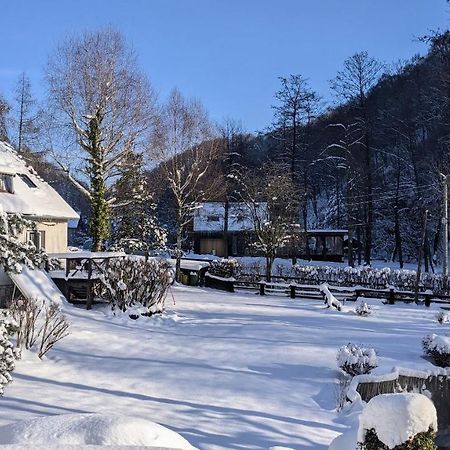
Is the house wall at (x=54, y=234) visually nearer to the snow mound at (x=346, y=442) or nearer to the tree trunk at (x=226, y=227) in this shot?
the snow mound at (x=346, y=442)

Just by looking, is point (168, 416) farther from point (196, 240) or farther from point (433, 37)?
point (196, 240)

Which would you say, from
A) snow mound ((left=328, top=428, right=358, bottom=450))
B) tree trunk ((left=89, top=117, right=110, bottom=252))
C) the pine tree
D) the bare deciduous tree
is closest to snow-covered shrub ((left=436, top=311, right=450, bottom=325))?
snow mound ((left=328, top=428, right=358, bottom=450))

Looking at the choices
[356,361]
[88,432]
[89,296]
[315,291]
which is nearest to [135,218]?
[315,291]

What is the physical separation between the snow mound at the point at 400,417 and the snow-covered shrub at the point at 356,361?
4956mm

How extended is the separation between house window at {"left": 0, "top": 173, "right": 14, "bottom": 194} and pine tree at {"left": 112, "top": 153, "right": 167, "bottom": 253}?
607cm

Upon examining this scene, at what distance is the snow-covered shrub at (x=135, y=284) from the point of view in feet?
46.9

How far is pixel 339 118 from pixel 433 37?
3762 cm

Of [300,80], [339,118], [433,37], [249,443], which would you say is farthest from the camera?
[339,118]

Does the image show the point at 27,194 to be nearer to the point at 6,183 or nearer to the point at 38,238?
the point at 6,183

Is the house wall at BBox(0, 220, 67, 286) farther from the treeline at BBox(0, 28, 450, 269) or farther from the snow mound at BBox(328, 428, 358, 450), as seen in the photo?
the snow mound at BBox(328, 428, 358, 450)

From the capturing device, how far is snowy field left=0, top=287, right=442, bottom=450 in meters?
6.61

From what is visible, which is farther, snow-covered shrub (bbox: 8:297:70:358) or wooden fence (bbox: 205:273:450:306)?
wooden fence (bbox: 205:273:450:306)

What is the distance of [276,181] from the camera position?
100ft

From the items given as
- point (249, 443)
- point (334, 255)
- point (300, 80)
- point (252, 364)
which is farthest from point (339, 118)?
point (249, 443)
